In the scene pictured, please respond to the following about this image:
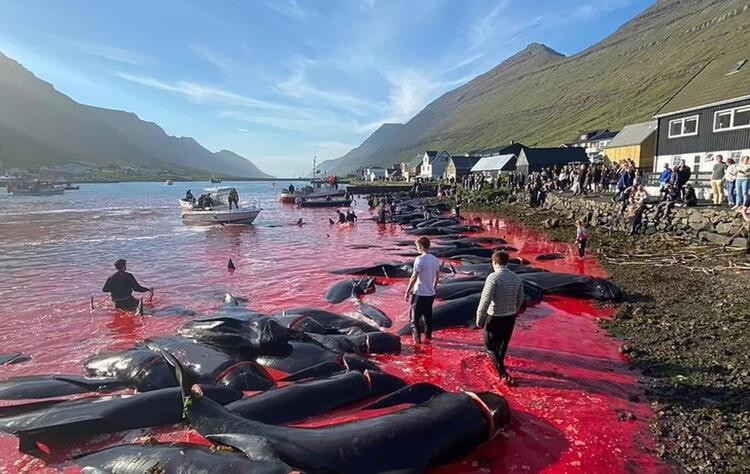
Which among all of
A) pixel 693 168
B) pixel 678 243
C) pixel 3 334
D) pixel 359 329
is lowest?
pixel 3 334

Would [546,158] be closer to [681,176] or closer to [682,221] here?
[681,176]

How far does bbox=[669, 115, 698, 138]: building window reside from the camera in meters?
32.9

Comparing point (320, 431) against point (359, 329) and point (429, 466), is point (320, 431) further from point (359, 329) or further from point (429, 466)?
point (359, 329)

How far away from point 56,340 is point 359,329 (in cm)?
804

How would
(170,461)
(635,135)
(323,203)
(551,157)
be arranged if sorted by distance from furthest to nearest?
(323,203) < (551,157) < (635,135) < (170,461)

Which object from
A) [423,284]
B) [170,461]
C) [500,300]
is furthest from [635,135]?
[170,461]

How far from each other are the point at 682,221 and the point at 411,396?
19.2m

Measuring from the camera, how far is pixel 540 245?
2517 centimetres

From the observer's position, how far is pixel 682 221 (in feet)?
67.4

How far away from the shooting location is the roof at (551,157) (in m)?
62.4

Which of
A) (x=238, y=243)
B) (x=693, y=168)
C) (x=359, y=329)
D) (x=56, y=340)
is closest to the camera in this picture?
(x=359, y=329)

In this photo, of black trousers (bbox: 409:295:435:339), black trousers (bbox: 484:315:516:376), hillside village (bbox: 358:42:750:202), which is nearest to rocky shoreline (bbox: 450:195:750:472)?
black trousers (bbox: 484:315:516:376)

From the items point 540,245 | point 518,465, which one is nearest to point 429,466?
point 518,465

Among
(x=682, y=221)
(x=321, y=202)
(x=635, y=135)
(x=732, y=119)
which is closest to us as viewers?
(x=682, y=221)
